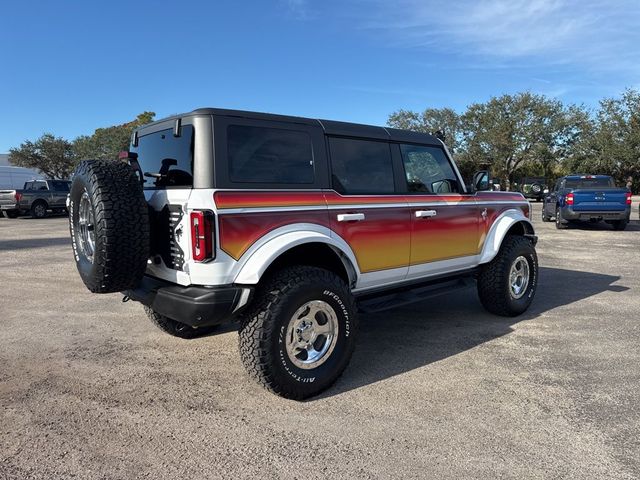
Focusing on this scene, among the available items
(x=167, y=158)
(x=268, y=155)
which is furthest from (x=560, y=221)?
(x=167, y=158)

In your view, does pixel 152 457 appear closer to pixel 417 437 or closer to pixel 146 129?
pixel 417 437

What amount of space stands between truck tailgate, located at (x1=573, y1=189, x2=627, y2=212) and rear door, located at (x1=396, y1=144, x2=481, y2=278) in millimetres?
11341

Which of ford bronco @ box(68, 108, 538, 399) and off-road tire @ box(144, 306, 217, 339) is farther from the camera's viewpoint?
off-road tire @ box(144, 306, 217, 339)

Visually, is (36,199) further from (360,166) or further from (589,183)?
(589,183)

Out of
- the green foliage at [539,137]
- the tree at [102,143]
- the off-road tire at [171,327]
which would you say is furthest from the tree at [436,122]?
the off-road tire at [171,327]

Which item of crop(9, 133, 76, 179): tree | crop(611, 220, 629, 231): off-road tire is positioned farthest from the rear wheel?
crop(9, 133, 76, 179): tree

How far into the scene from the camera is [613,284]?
722 centimetres

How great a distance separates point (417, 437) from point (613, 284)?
5.80 meters

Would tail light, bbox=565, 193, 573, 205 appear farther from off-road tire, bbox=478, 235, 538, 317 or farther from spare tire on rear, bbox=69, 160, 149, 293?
spare tire on rear, bbox=69, 160, 149, 293

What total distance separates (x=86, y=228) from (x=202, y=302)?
1246mm

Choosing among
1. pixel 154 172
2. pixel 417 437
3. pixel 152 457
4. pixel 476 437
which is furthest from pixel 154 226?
pixel 476 437

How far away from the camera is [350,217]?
377 cm

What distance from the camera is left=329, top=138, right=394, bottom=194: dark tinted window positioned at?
3.89m

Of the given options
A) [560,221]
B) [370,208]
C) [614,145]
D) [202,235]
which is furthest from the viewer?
[614,145]
